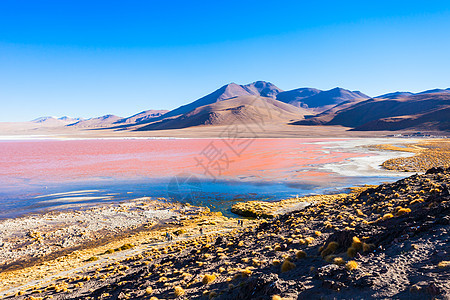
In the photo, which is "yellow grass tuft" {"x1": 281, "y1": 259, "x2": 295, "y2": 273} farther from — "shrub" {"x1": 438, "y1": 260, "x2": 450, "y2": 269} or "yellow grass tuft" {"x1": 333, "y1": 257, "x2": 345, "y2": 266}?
"shrub" {"x1": 438, "y1": 260, "x2": 450, "y2": 269}

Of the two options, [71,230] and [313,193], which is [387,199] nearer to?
[313,193]

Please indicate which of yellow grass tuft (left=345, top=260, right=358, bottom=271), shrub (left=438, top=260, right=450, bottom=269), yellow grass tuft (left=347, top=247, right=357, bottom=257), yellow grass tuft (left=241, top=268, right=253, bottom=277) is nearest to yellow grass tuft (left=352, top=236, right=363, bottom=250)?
yellow grass tuft (left=347, top=247, right=357, bottom=257)

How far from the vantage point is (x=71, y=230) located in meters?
19.6

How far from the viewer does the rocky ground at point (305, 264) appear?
596 cm

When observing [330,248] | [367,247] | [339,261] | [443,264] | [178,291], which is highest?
[443,264]

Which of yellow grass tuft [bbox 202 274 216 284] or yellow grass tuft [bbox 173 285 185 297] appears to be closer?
yellow grass tuft [bbox 173 285 185 297]

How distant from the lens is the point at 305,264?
27.0 ft

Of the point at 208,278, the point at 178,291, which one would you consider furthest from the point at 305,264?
the point at 178,291

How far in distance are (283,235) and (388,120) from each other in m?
178

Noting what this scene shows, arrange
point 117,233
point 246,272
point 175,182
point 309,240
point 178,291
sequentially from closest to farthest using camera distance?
1. point 178,291
2. point 246,272
3. point 309,240
4. point 117,233
5. point 175,182

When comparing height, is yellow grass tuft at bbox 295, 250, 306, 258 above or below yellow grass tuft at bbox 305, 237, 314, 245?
above

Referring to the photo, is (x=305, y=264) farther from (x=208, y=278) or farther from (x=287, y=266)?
(x=208, y=278)

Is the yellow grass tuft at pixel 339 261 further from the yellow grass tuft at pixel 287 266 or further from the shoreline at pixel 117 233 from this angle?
the shoreline at pixel 117 233

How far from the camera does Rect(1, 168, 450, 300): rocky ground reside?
5961 millimetres
